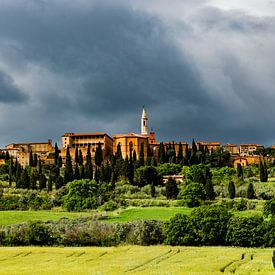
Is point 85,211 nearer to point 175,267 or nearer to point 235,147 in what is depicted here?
point 175,267

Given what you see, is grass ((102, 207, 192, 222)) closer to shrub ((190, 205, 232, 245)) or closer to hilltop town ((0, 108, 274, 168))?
shrub ((190, 205, 232, 245))

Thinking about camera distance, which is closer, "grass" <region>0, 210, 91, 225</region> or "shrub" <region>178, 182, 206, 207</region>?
"grass" <region>0, 210, 91, 225</region>

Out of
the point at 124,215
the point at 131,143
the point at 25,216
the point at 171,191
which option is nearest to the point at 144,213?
the point at 124,215

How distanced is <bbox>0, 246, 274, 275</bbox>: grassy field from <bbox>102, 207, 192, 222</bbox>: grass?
946 inches

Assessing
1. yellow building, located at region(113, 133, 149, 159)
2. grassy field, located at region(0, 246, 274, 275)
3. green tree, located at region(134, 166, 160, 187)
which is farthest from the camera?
yellow building, located at region(113, 133, 149, 159)

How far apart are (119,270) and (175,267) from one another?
312 centimetres

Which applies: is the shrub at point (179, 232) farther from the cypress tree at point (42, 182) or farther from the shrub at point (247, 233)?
the cypress tree at point (42, 182)

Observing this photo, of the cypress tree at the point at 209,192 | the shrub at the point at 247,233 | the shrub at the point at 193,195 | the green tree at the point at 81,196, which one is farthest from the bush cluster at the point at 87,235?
the cypress tree at the point at 209,192

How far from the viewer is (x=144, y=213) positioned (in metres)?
72.9

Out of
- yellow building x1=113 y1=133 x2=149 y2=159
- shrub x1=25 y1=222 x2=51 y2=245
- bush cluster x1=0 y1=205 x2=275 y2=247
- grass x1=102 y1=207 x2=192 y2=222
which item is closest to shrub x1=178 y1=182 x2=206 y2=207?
grass x1=102 y1=207 x2=192 y2=222

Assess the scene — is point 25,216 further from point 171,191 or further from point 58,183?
point 58,183

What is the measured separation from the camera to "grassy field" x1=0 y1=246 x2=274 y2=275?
29.4 m

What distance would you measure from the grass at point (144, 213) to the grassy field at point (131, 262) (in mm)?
24030

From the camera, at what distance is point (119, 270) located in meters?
30.0
